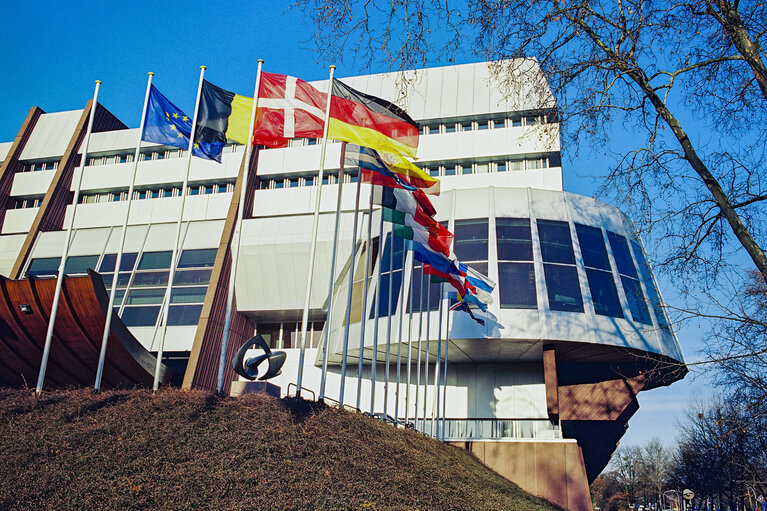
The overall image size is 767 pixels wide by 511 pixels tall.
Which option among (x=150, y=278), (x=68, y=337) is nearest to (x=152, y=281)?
(x=150, y=278)

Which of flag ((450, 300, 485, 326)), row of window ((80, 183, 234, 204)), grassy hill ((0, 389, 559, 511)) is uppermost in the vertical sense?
row of window ((80, 183, 234, 204))

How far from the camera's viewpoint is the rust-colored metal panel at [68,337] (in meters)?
19.7

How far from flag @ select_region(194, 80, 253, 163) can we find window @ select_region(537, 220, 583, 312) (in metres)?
15.4

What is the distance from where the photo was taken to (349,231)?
115 feet

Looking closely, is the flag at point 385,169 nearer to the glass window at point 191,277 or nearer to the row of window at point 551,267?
the row of window at point 551,267

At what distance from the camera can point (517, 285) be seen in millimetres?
27078

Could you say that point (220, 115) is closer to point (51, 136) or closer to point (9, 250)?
point (9, 250)

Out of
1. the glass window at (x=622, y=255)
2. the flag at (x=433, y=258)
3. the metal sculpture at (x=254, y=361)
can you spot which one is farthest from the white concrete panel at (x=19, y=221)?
the glass window at (x=622, y=255)

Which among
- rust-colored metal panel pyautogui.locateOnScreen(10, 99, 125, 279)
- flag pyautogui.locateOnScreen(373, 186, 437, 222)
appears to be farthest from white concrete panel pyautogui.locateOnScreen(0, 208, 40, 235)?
flag pyautogui.locateOnScreen(373, 186, 437, 222)

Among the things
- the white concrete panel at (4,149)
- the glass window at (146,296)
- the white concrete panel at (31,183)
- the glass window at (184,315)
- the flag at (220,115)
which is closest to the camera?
the flag at (220,115)

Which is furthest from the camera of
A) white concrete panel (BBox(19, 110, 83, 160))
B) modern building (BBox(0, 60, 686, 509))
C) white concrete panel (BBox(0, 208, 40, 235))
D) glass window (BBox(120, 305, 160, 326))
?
white concrete panel (BBox(19, 110, 83, 160))

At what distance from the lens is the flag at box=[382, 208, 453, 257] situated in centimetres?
1861

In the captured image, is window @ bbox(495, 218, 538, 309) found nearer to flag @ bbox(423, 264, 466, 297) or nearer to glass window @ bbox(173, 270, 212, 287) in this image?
flag @ bbox(423, 264, 466, 297)

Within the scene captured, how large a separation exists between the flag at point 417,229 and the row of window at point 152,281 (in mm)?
16526
